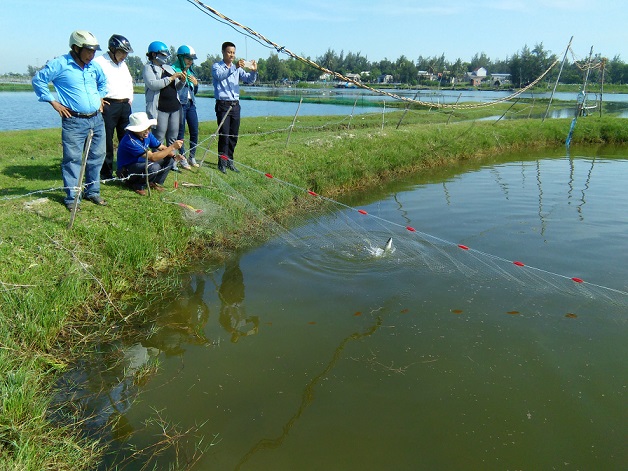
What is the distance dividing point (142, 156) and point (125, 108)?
105cm

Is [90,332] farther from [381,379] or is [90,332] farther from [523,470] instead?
[523,470]

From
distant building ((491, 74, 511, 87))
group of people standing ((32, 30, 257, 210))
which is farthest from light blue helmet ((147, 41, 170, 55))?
distant building ((491, 74, 511, 87))

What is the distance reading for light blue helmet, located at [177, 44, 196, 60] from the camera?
743 cm

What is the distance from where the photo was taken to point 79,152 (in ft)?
18.6

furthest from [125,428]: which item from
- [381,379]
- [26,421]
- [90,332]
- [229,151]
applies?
[229,151]

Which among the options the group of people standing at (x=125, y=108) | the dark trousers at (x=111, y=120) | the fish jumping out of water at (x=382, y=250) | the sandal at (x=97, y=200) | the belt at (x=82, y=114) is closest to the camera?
the group of people standing at (x=125, y=108)

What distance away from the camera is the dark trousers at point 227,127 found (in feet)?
27.6

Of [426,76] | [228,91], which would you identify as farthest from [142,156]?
[426,76]

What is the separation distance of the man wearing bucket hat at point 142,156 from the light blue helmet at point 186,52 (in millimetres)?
1341

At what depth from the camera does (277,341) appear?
15.3ft

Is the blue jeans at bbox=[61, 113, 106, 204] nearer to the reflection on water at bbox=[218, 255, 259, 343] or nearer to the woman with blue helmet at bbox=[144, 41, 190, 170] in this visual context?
the woman with blue helmet at bbox=[144, 41, 190, 170]

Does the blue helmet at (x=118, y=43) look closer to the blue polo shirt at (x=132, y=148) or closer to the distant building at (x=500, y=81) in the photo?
the blue polo shirt at (x=132, y=148)

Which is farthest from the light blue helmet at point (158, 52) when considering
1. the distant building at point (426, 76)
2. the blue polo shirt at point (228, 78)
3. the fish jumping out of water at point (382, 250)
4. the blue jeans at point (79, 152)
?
the distant building at point (426, 76)

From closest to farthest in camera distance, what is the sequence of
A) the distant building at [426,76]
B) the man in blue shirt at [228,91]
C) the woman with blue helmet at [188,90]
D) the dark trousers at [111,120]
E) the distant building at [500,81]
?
the dark trousers at [111,120], the woman with blue helmet at [188,90], the man in blue shirt at [228,91], the distant building at [500,81], the distant building at [426,76]
